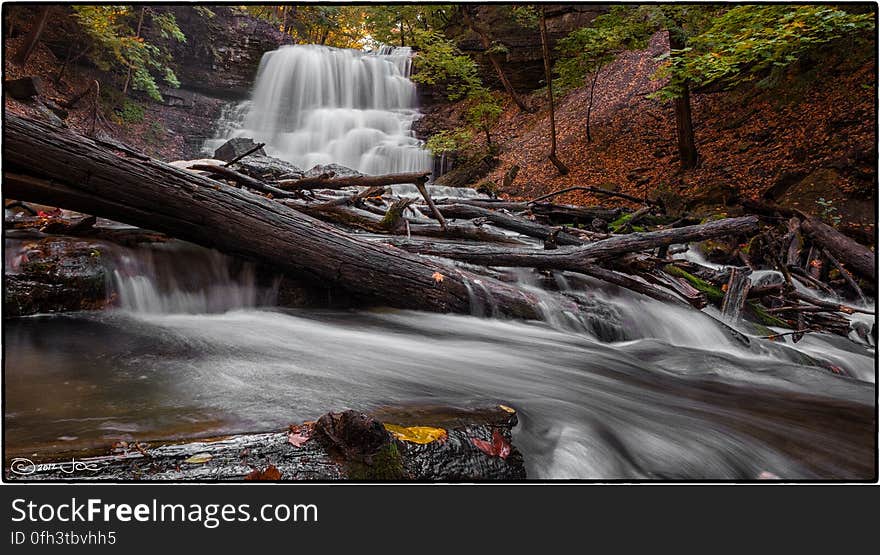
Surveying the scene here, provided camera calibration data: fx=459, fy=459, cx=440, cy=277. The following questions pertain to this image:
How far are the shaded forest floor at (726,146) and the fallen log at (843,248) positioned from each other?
1.09 m

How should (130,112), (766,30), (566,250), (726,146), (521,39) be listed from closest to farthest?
(566,250), (766,30), (726,146), (130,112), (521,39)

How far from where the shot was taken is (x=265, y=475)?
132 centimetres

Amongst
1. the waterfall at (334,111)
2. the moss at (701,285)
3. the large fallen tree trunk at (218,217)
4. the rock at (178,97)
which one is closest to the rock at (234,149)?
the waterfall at (334,111)

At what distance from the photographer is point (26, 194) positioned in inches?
124

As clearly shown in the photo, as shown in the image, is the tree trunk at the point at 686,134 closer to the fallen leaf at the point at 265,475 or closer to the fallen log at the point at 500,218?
the fallen log at the point at 500,218

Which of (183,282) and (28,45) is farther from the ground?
(28,45)

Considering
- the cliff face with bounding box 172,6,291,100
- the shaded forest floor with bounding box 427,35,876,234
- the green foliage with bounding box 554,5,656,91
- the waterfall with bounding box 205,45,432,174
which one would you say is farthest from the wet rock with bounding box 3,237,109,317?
the cliff face with bounding box 172,6,291,100

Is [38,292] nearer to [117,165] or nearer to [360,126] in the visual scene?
[117,165]

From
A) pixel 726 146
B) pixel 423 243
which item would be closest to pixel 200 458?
pixel 423 243

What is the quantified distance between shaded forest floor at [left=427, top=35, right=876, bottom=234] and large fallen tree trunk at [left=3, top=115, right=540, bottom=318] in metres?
5.96

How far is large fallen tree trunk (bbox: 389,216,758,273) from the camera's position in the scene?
14.1 ft

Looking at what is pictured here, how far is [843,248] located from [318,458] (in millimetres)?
6637

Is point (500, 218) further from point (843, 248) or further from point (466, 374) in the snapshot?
point (466, 374)

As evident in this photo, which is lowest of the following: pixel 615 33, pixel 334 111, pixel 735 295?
pixel 735 295
